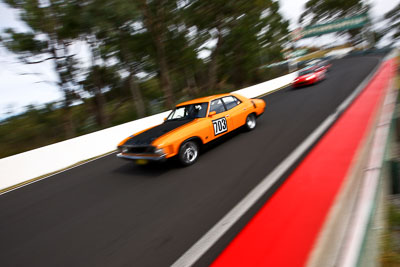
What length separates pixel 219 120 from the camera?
547 cm

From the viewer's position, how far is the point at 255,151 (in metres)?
4.96

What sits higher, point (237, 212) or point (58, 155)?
point (58, 155)

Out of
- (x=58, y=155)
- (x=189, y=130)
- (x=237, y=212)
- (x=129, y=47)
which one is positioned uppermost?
(x=129, y=47)

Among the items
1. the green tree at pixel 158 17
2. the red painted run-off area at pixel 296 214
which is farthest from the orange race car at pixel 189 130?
the green tree at pixel 158 17

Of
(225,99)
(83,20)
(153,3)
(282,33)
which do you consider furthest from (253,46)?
(225,99)

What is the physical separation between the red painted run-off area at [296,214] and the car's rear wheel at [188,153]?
6.88ft

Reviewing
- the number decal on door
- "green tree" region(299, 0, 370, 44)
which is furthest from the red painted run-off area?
"green tree" region(299, 0, 370, 44)

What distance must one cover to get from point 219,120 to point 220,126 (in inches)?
5.6

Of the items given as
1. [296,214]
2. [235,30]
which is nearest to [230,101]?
[296,214]

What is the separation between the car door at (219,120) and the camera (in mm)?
5336

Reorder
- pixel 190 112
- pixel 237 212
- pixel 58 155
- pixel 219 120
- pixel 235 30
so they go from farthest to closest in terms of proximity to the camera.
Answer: pixel 235 30 < pixel 58 155 < pixel 190 112 < pixel 219 120 < pixel 237 212

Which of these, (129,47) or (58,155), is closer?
(58,155)

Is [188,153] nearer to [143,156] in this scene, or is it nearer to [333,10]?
[143,156]

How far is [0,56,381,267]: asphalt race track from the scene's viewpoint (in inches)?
107
